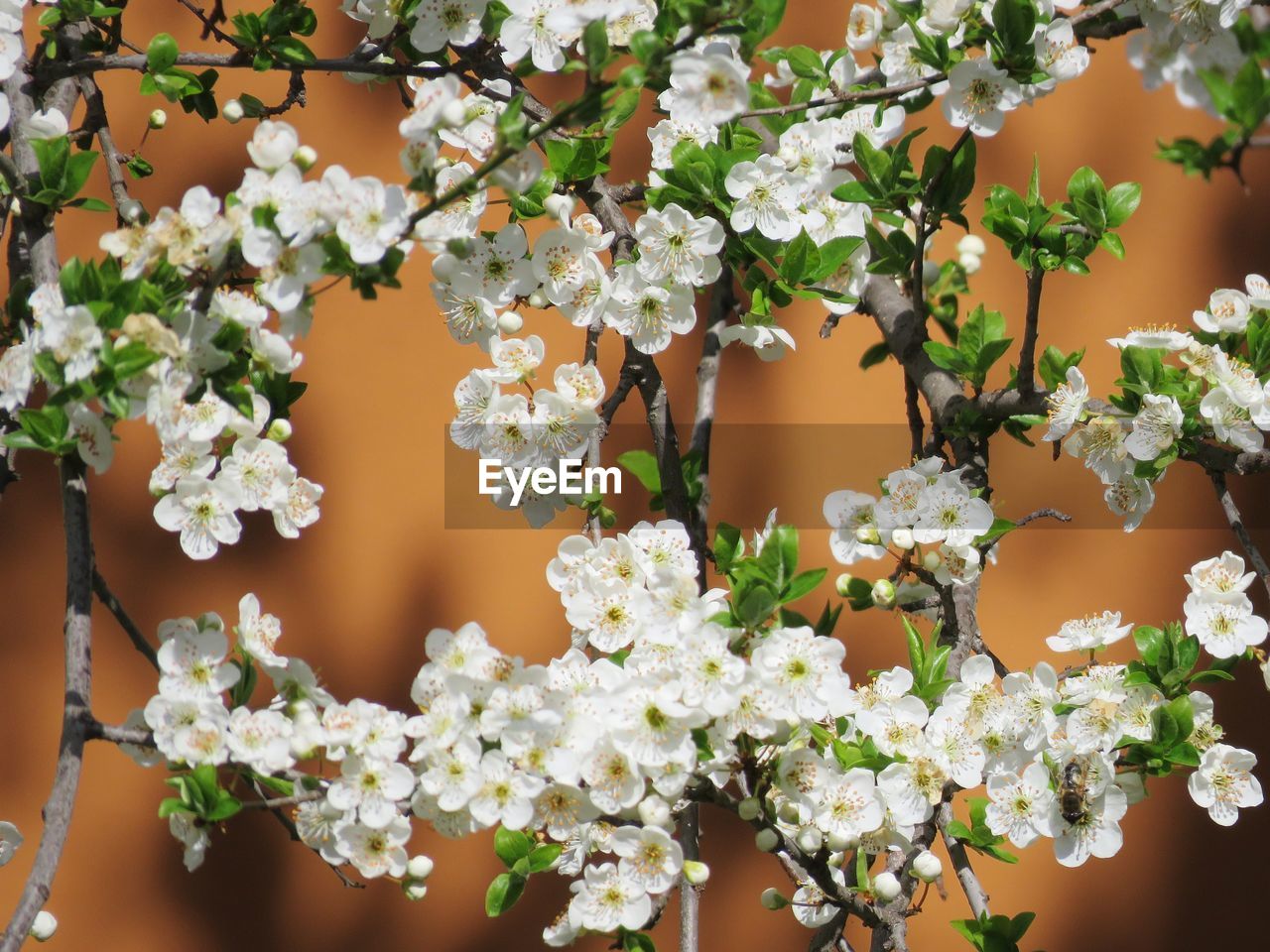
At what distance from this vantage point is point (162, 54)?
1.24 m

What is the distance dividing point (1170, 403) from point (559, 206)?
667mm

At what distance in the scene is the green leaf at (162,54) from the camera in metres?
1.23

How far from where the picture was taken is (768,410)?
6.53 ft

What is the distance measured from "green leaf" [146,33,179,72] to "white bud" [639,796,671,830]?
0.93 metres

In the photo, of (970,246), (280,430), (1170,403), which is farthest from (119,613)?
(970,246)

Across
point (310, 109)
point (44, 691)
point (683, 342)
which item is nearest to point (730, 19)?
point (683, 342)

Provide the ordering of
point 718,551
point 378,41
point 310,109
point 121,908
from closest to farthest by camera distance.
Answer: point 718,551, point 378,41, point 121,908, point 310,109

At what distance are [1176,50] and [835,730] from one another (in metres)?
0.74

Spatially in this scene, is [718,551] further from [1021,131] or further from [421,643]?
[1021,131]

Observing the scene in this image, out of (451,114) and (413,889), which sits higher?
(451,114)

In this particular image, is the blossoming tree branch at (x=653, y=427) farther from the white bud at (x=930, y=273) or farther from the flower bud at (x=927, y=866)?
the white bud at (x=930, y=273)

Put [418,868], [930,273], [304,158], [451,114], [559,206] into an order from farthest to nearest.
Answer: [930,273] < [559,206] < [418,868] < [304,158] < [451,114]

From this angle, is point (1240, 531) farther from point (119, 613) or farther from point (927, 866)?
point (119, 613)

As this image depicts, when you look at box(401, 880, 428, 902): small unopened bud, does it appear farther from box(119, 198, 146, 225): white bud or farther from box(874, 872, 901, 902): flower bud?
box(119, 198, 146, 225): white bud
